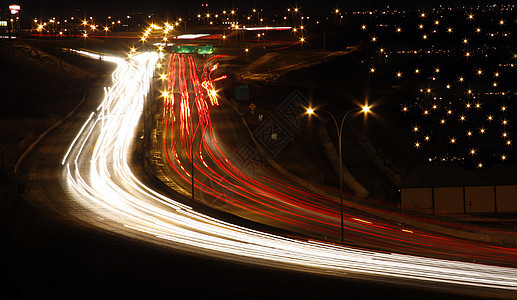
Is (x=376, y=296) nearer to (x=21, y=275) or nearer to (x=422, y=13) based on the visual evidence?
(x=21, y=275)

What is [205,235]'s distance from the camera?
101 feet

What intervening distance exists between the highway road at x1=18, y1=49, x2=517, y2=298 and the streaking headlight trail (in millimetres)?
40

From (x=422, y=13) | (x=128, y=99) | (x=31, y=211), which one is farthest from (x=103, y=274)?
(x=422, y=13)

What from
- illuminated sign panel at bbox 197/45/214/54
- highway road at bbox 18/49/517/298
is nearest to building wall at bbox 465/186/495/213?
highway road at bbox 18/49/517/298

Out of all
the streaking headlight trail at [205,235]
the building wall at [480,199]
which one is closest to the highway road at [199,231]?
the streaking headlight trail at [205,235]

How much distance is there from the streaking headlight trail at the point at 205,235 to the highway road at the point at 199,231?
0.04 meters

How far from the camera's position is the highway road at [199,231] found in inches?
936

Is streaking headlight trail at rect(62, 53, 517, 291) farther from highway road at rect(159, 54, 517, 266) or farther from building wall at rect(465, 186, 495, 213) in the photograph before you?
building wall at rect(465, 186, 495, 213)

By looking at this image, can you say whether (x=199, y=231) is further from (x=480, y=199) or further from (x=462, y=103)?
(x=462, y=103)

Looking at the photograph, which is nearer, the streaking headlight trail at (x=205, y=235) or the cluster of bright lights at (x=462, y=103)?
the streaking headlight trail at (x=205, y=235)

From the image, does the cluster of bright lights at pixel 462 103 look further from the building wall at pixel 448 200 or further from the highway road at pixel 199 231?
the highway road at pixel 199 231

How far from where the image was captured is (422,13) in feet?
316

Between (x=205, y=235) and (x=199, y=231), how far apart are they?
1.01 metres

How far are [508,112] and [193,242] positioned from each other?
179 ft
